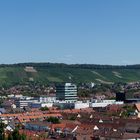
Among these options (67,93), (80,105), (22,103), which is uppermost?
(67,93)

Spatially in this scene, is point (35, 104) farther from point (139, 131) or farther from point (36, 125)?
point (139, 131)

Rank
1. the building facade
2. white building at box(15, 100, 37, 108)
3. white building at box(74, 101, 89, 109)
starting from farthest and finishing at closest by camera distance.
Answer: the building facade → white building at box(15, 100, 37, 108) → white building at box(74, 101, 89, 109)

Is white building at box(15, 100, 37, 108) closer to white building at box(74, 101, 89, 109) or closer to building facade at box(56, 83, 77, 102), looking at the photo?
white building at box(74, 101, 89, 109)

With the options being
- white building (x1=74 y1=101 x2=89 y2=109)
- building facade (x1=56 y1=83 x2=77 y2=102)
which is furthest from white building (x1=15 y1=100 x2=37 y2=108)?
building facade (x1=56 y1=83 x2=77 y2=102)

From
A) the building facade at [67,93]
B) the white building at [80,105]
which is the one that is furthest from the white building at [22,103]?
the building facade at [67,93]

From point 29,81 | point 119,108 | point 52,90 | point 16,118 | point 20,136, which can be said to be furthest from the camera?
point 29,81

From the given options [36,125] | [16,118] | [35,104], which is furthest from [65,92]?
[36,125]

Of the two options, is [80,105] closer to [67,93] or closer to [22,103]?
[22,103]

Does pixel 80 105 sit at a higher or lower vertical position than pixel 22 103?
higher

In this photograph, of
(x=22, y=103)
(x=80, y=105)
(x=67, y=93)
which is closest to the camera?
(x=80, y=105)

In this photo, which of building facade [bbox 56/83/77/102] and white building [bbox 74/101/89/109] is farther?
building facade [bbox 56/83/77/102]

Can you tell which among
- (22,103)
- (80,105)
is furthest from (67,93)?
(80,105)
